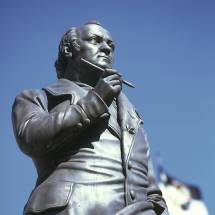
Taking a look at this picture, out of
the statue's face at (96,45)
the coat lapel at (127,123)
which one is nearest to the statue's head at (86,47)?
the statue's face at (96,45)

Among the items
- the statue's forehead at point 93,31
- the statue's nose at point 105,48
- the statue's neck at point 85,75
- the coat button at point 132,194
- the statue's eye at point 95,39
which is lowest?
the coat button at point 132,194

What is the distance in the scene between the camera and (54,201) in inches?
177

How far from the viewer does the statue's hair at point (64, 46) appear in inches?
232

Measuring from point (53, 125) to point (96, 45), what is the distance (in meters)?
1.31

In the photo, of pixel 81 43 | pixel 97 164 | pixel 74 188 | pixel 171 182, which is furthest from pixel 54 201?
pixel 171 182

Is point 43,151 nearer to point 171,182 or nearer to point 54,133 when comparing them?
point 54,133

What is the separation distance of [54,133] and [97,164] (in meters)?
0.43

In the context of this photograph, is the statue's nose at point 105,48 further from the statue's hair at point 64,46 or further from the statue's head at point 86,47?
the statue's hair at point 64,46

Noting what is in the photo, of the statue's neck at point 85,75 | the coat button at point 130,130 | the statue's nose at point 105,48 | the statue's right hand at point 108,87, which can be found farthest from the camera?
the statue's nose at point 105,48

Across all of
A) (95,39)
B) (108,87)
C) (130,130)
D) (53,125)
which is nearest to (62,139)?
(53,125)

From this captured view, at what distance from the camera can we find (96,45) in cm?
579

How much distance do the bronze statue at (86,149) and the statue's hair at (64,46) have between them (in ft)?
1.40

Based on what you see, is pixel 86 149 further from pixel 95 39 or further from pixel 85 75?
pixel 95 39

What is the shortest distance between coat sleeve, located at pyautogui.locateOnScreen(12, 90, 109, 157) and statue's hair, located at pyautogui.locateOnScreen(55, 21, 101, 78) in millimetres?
1007
